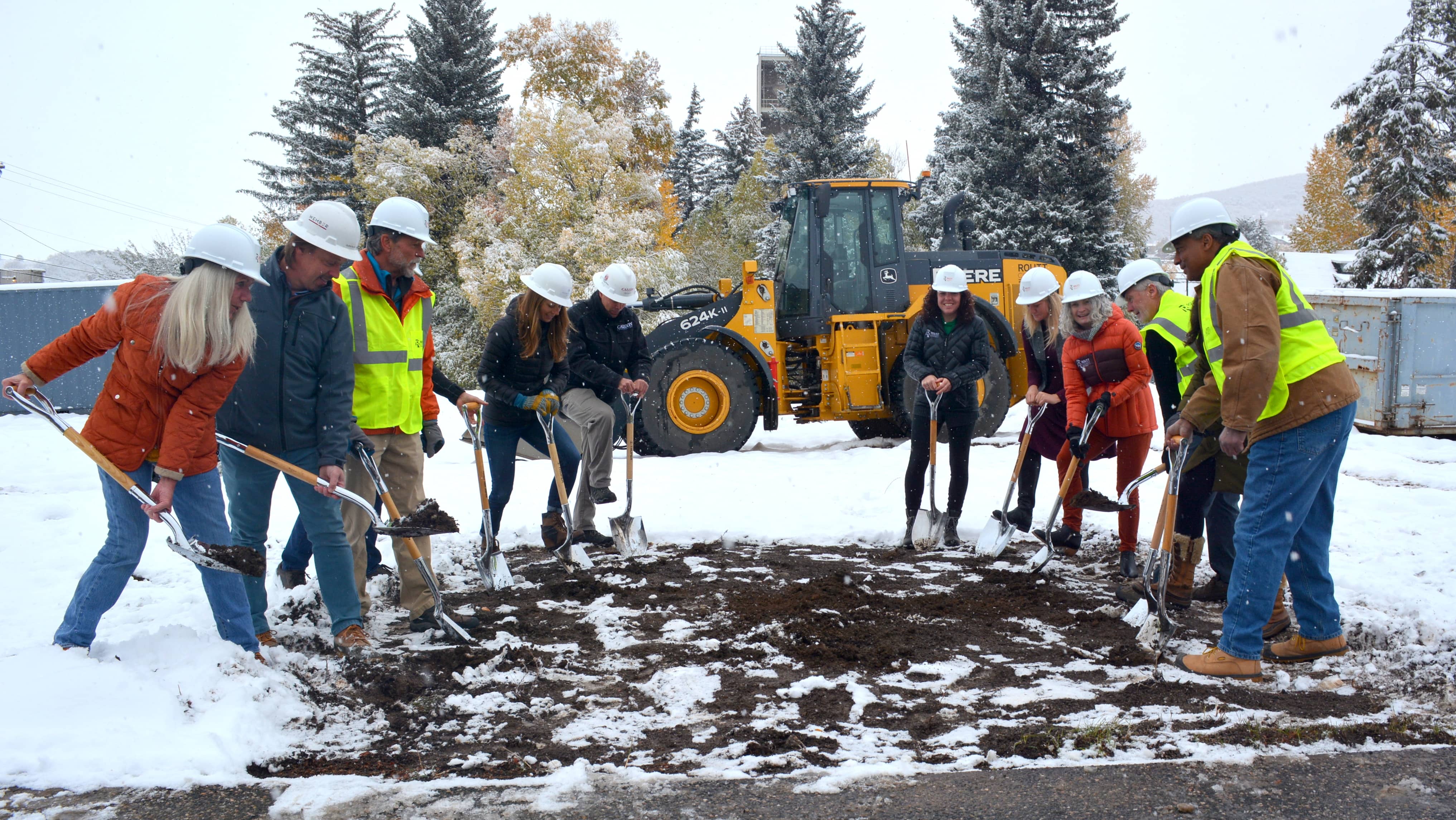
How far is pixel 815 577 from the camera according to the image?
5.52 m

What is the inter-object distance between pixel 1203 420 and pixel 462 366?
2507 cm

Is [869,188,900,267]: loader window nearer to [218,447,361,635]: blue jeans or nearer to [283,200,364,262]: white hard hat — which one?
[283,200,364,262]: white hard hat

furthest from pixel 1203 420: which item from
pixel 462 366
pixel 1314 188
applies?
pixel 1314 188

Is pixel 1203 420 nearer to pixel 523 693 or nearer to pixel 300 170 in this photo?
pixel 523 693

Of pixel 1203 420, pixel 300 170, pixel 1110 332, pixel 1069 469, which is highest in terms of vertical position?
pixel 300 170

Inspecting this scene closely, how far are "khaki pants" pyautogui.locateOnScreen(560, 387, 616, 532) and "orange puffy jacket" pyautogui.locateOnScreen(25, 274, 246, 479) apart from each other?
9.21ft

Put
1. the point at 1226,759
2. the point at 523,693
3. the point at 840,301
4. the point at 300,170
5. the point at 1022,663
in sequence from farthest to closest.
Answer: the point at 300,170 < the point at 840,301 < the point at 1022,663 < the point at 523,693 < the point at 1226,759

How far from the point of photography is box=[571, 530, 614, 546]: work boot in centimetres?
636

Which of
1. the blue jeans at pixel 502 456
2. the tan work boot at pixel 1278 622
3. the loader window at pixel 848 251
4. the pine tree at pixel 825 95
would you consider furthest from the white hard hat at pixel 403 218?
the pine tree at pixel 825 95

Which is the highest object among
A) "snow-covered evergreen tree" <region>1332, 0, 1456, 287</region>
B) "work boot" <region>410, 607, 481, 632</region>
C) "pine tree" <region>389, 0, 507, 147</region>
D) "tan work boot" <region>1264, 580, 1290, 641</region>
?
"pine tree" <region>389, 0, 507, 147</region>

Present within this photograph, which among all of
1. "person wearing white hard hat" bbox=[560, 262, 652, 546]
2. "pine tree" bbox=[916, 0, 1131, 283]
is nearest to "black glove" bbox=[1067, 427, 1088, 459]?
"person wearing white hard hat" bbox=[560, 262, 652, 546]

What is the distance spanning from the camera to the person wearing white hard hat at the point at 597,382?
20.4 ft

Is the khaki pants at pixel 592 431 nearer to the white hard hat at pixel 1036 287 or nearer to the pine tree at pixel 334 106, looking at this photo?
the white hard hat at pixel 1036 287

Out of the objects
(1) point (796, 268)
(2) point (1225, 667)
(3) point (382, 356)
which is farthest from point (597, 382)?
(1) point (796, 268)
